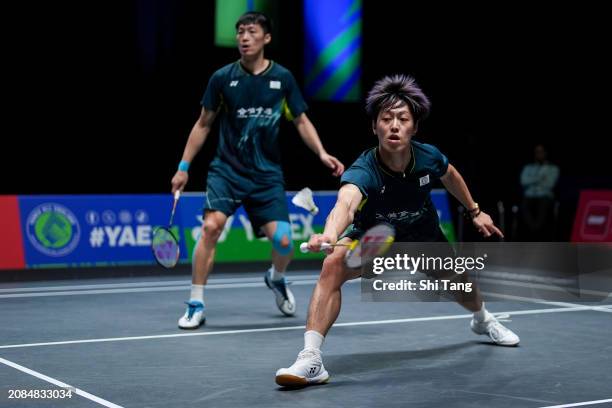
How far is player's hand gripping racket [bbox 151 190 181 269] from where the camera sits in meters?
7.52

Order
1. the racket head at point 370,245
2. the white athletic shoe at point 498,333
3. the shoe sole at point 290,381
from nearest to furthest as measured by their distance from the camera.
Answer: the shoe sole at point 290,381
the racket head at point 370,245
the white athletic shoe at point 498,333

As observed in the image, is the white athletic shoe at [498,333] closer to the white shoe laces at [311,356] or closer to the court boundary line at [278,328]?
the court boundary line at [278,328]

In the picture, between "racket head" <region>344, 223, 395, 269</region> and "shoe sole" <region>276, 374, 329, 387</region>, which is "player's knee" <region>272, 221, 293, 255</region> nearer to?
"racket head" <region>344, 223, 395, 269</region>

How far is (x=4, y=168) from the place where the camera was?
13766 mm

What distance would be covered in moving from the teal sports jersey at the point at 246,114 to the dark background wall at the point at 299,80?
6.55m

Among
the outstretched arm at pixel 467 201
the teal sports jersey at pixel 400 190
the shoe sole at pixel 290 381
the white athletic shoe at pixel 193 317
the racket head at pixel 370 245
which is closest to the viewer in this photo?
the shoe sole at pixel 290 381

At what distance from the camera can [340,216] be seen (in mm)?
5016

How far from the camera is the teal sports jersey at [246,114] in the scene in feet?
24.6

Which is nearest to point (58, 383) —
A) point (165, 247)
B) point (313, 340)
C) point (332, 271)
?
point (313, 340)

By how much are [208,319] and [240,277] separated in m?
3.38

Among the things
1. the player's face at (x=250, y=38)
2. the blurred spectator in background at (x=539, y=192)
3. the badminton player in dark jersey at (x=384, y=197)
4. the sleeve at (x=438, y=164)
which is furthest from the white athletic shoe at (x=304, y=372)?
the blurred spectator in background at (x=539, y=192)

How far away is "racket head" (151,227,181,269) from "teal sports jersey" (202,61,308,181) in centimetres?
64

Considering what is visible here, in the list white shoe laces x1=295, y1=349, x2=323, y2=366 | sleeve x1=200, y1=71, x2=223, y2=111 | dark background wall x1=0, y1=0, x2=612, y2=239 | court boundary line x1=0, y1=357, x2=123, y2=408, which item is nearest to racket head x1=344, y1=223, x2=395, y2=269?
white shoe laces x1=295, y1=349, x2=323, y2=366

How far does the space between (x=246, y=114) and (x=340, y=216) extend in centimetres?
265
